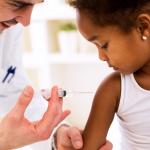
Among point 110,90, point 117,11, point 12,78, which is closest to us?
point 117,11

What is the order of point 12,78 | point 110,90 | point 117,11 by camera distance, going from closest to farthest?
point 117,11
point 110,90
point 12,78

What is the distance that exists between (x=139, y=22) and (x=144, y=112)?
0.30 meters

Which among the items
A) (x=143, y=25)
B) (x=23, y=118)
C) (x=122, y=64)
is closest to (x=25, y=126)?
(x=23, y=118)

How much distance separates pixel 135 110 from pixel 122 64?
0.57 feet

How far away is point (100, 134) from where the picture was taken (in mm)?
1162

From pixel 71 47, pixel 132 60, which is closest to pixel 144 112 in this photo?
pixel 132 60

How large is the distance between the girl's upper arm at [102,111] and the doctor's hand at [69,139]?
21mm

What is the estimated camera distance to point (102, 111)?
1143 millimetres

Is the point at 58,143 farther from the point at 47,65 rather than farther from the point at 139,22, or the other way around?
the point at 47,65

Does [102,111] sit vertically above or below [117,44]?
below

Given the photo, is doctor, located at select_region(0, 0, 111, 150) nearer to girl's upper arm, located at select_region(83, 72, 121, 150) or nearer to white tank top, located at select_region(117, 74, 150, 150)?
girl's upper arm, located at select_region(83, 72, 121, 150)

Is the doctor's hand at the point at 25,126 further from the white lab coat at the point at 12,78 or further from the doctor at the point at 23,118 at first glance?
the white lab coat at the point at 12,78

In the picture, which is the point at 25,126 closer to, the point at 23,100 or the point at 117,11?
the point at 23,100

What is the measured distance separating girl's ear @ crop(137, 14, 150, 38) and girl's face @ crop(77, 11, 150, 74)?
0.04 ft
